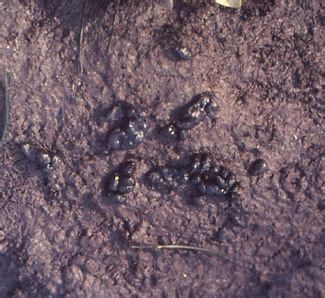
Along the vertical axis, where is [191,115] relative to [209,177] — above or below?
above

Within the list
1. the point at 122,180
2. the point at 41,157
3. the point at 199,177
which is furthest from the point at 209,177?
the point at 41,157

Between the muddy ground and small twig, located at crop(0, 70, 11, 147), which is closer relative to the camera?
the muddy ground

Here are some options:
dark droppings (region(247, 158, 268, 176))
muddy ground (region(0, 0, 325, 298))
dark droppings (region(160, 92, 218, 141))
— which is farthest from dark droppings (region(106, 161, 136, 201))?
dark droppings (region(247, 158, 268, 176))

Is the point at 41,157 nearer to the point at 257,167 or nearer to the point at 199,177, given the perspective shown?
the point at 199,177

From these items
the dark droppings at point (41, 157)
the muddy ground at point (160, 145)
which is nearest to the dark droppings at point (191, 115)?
the muddy ground at point (160, 145)

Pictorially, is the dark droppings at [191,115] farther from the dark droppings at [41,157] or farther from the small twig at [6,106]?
the small twig at [6,106]

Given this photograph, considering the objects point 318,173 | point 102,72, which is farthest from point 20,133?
point 318,173

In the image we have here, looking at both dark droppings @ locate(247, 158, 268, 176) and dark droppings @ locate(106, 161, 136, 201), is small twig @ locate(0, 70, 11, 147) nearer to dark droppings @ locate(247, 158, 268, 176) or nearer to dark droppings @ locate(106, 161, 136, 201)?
dark droppings @ locate(106, 161, 136, 201)
